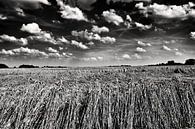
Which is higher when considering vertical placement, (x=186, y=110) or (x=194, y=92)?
(x=194, y=92)

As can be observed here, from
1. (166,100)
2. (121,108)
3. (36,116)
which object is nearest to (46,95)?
(36,116)

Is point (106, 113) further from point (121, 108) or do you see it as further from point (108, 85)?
point (108, 85)

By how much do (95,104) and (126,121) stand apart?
0.84 metres

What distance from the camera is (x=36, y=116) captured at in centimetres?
552

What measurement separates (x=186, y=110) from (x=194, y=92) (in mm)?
590

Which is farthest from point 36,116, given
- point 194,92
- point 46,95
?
point 194,92

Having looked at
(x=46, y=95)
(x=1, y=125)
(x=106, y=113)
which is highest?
(x=46, y=95)

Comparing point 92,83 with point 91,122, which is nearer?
point 91,122

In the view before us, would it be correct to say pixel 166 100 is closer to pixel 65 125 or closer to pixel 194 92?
pixel 194 92

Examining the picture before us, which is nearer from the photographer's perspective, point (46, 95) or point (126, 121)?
point (126, 121)

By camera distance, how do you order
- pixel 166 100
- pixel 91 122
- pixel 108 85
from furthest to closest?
pixel 108 85
pixel 166 100
pixel 91 122

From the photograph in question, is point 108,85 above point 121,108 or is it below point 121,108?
above

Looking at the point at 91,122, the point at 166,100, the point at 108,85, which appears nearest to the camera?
the point at 91,122

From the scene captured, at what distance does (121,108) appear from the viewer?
557 centimetres
